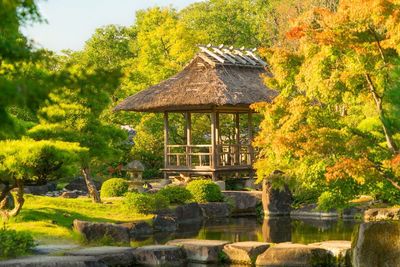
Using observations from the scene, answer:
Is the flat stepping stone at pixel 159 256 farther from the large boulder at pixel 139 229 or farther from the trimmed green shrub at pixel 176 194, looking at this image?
the trimmed green shrub at pixel 176 194

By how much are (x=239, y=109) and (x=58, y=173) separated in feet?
49.1

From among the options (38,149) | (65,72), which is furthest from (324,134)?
(65,72)

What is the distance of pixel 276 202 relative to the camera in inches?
981

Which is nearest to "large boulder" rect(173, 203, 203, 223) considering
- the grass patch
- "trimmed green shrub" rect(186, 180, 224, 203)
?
"trimmed green shrub" rect(186, 180, 224, 203)

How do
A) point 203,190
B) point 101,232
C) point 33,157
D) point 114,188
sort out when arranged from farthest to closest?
point 114,188
point 203,190
point 101,232
point 33,157

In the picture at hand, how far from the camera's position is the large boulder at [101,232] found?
1637 cm

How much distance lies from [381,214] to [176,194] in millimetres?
6404

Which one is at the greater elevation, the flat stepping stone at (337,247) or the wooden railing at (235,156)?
the wooden railing at (235,156)

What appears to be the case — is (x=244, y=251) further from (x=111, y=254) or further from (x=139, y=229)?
(x=139, y=229)

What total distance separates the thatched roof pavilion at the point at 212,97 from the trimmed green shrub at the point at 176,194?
16.3 ft

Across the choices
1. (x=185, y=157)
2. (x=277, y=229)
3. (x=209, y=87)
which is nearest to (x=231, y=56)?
(x=209, y=87)

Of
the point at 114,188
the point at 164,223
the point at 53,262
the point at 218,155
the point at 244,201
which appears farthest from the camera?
the point at 218,155

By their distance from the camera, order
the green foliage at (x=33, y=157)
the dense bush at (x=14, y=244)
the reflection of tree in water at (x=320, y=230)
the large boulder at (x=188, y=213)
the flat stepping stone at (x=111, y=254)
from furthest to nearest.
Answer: the large boulder at (x=188, y=213) → the reflection of tree in water at (x=320, y=230) → the green foliage at (x=33, y=157) → the flat stepping stone at (x=111, y=254) → the dense bush at (x=14, y=244)

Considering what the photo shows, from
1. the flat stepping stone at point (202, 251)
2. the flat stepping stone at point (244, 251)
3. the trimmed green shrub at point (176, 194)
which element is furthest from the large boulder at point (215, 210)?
the flat stepping stone at point (244, 251)
